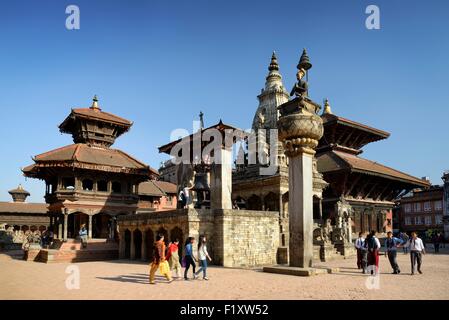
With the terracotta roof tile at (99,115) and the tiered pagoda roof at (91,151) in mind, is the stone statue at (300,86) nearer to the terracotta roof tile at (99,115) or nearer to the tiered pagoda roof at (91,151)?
the tiered pagoda roof at (91,151)

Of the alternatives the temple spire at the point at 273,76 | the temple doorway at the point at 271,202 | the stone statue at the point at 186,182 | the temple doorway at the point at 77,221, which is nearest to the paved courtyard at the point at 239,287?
the stone statue at the point at 186,182

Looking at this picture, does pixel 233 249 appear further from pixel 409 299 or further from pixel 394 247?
pixel 409 299

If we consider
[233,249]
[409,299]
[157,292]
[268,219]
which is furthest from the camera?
[268,219]

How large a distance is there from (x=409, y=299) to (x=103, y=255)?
20231 millimetres

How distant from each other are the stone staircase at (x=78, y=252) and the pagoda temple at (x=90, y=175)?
2.84 metres

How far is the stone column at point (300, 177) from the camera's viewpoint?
1374 cm

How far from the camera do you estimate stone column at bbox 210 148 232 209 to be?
20016 mm

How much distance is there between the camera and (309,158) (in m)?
14.3

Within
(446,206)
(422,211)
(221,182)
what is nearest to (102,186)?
(221,182)

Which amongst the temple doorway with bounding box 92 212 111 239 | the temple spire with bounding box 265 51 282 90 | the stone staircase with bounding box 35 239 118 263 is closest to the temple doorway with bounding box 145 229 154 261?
the stone staircase with bounding box 35 239 118 263

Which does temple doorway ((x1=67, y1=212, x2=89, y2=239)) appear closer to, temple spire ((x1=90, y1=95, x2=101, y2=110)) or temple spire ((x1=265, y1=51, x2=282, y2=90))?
temple spire ((x1=90, y1=95, x2=101, y2=110))

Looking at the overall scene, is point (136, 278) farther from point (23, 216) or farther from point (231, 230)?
point (23, 216)

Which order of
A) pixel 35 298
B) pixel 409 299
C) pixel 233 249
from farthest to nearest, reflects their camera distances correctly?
pixel 233 249 < pixel 35 298 < pixel 409 299
